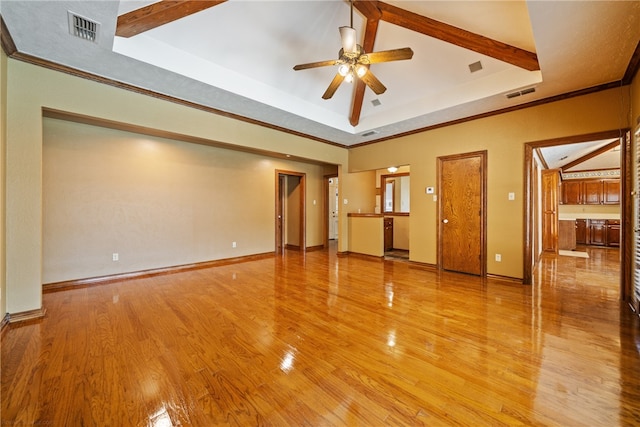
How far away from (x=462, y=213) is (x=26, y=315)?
593 centimetres

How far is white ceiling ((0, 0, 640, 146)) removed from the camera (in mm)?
2211

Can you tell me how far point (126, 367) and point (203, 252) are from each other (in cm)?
340

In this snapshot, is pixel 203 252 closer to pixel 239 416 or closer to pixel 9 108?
pixel 9 108

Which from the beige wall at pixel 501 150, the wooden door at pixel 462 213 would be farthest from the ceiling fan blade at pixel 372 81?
the wooden door at pixel 462 213

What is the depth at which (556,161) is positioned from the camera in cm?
702

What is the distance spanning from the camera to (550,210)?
667cm

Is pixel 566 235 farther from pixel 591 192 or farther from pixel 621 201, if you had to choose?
pixel 621 201

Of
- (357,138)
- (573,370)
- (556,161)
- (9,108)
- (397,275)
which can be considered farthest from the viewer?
(556,161)

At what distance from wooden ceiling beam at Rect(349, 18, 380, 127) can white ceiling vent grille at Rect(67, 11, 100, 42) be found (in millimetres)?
2862

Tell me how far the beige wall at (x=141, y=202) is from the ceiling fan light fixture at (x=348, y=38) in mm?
3476

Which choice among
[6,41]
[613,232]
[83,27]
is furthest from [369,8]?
[613,232]

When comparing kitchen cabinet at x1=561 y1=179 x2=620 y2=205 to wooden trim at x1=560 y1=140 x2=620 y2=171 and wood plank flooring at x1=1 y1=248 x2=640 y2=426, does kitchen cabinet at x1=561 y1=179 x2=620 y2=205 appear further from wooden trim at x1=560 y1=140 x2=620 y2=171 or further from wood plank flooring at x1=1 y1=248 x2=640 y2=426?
wood plank flooring at x1=1 y1=248 x2=640 y2=426

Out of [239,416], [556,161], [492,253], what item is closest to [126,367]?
[239,416]

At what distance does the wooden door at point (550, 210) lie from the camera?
660 centimetres
